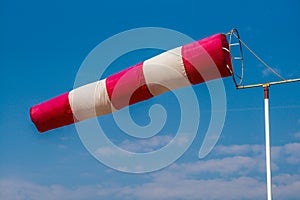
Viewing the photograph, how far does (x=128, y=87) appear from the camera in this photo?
31.1ft

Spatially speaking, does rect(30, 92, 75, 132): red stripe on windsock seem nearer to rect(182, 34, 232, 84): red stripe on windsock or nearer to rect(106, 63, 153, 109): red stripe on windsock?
rect(106, 63, 153, 109): red stripe on windsock

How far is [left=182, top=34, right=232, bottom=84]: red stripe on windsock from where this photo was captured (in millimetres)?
8758

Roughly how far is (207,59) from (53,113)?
9.43 ft

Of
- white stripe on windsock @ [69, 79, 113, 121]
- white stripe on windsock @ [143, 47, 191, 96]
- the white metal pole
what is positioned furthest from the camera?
white stripe on windsock @ [69, 79, 113, 121]

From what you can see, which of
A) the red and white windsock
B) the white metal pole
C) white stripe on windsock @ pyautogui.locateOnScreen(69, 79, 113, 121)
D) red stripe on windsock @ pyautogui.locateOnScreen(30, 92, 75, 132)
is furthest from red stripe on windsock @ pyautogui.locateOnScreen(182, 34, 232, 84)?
red stripe on windsock @ pyautogui.locateOnScreen(30, 92, 75, 132)

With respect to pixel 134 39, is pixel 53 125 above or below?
below

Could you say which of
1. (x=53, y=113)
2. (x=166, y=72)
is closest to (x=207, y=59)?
(x=166, y=72)

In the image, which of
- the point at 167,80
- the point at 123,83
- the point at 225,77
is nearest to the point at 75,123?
the point at 123,83

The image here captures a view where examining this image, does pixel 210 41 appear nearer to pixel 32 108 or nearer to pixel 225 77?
pixel 225 77

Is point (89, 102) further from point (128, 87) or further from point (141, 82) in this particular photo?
point (141, 82)

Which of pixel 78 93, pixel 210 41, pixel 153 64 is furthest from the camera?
pixel 78 93

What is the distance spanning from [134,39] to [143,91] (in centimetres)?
90

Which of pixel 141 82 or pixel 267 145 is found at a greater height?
pixel 141 82

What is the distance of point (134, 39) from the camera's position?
383 inches
